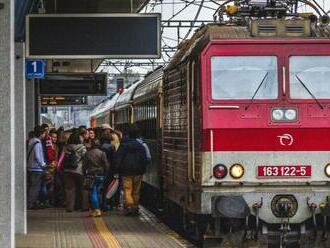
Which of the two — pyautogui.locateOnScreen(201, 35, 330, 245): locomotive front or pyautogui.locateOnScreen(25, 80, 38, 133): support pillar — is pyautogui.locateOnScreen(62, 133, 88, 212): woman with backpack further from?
pyautogui.locateOnScreen(201, 35, 330, 245): locomotive front

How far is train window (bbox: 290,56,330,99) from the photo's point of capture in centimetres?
1170

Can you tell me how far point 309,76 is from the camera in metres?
11.8

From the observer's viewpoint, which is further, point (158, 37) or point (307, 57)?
point (158, 37)

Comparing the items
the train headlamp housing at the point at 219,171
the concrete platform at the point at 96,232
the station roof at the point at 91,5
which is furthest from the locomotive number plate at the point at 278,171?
the station roof at the point at 91,5

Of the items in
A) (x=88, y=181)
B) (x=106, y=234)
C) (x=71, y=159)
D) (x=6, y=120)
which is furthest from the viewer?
(x=71, y=159)

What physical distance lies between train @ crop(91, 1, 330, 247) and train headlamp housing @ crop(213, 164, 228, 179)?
0.04 ft

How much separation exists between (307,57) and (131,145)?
6.37 m

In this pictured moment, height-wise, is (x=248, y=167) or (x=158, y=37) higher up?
(x=158, y=37)

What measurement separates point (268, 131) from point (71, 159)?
7515mm

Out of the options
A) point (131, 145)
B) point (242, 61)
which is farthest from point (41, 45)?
point (131, 145)

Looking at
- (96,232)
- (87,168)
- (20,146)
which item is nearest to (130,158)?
(87,168)

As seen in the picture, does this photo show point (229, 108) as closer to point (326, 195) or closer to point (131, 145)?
point (326, 195)

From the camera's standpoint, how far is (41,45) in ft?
42.5

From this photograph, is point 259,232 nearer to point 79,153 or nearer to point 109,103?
point 79,153
